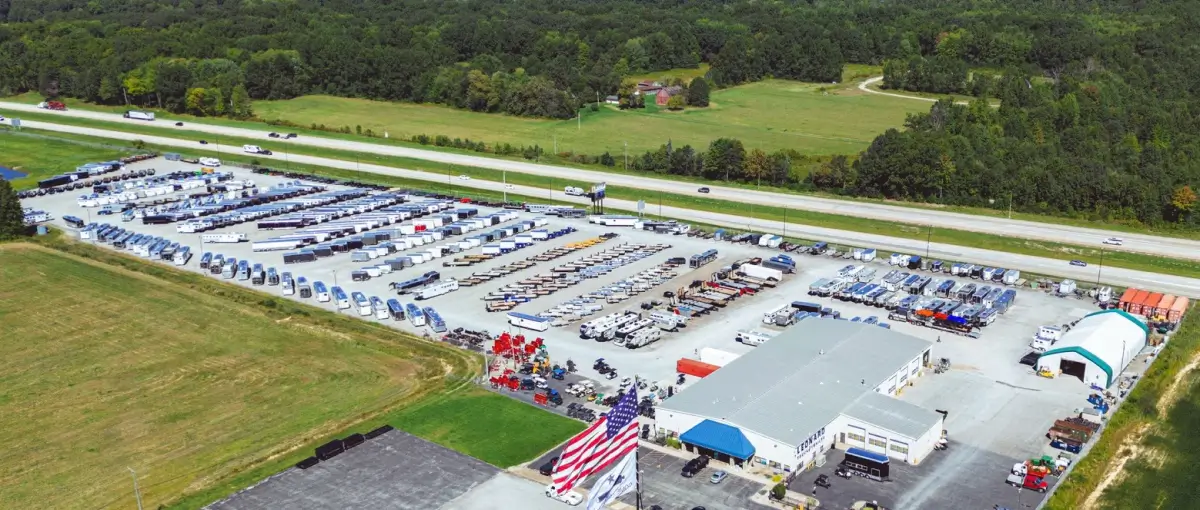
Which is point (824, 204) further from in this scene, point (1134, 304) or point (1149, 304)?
point (1149, 304)

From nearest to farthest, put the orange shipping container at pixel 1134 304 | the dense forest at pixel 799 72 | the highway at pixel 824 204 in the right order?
the orange shipping container at pixel 1134 304, the highway at pixel 824 204, the dense forest at pixel 799 72

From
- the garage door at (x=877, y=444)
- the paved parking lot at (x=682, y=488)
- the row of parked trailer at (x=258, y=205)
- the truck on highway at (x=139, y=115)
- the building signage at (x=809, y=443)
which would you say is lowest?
the paved parking lot at (x=682, y=488)

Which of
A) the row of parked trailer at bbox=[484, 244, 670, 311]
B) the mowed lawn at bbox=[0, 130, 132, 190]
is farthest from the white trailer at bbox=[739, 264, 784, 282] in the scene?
the mowed lawn at bbox=[0, 130, 132, 190]

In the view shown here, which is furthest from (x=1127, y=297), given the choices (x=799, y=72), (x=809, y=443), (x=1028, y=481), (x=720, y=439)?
(x=799, y=72)

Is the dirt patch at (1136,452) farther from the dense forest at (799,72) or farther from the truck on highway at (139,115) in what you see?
the truck on highway at (139,115)

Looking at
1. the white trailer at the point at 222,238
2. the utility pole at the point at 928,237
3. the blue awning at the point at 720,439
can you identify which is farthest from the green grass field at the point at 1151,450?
the white trailer at the point at 222,238

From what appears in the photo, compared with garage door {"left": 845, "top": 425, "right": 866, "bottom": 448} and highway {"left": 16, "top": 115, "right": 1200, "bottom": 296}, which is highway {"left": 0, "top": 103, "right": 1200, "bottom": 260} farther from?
garage door {"left": 845, "top": 425, "right": 866, "bottom": 448}

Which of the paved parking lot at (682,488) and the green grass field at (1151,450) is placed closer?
the paved parking lot at (682,488)

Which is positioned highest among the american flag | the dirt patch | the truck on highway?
the truck on highway

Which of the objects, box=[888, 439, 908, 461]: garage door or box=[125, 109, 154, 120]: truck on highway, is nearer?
box=[888, 439, 908, 461]: garage door
